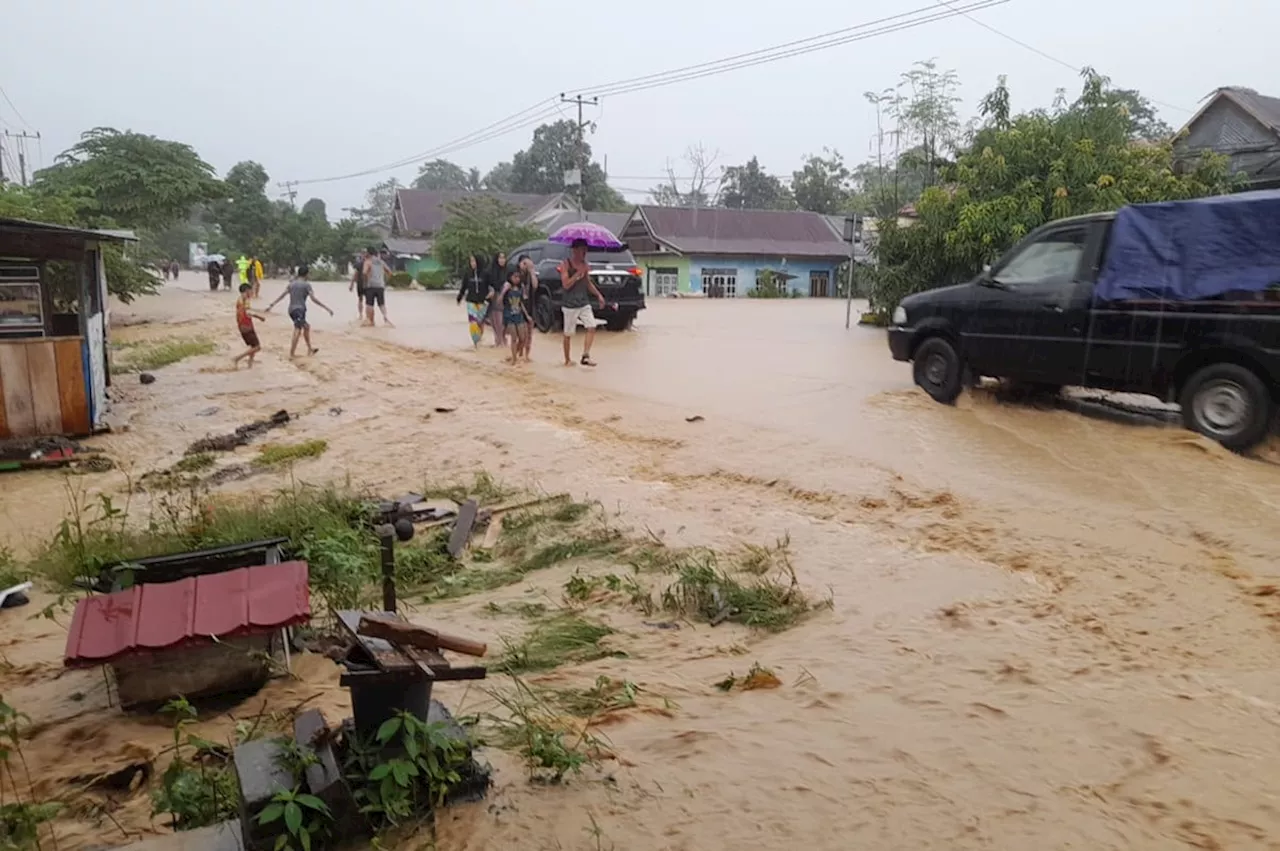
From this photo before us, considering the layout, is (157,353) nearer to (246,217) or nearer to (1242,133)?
(1242,133)

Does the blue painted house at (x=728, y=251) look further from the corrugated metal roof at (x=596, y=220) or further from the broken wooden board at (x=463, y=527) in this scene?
the broken wooden board at (x=463, y=527)

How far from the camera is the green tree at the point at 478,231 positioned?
121 feet

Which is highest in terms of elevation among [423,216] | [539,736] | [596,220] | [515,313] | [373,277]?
[423,216]

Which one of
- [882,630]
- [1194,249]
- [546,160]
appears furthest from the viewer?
[546,160]

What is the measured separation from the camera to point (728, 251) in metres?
45.3

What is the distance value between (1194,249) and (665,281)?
38625mm

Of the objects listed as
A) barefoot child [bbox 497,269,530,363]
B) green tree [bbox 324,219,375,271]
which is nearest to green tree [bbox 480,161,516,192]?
green tree [bbox 324,219,375,271]

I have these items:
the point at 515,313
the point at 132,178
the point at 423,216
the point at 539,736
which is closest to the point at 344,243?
the point at 423,216

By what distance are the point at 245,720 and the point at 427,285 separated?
40.0 m

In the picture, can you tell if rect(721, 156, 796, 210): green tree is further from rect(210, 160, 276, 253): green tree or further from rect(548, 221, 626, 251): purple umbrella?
rect(548, 221, 626, 251): purple umbrella

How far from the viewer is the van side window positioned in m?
8.56

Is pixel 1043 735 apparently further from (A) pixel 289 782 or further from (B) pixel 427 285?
(B) pixel 427 285

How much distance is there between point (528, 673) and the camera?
3971mm


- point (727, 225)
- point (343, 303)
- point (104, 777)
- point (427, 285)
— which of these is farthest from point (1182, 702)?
point (727, 225)
